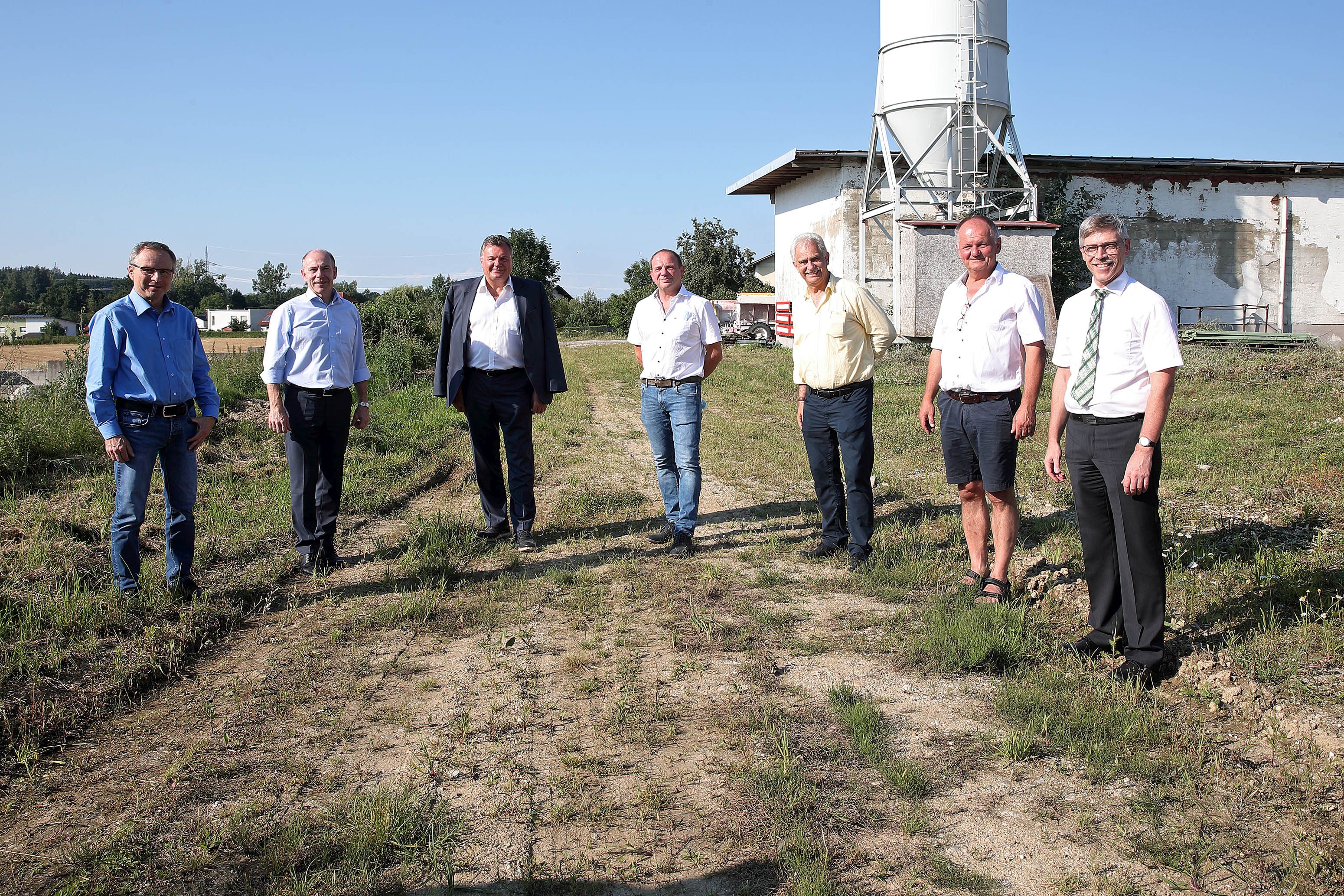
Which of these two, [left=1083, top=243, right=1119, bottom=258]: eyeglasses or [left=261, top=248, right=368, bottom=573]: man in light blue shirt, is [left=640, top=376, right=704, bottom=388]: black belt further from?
[left=1083, top=243, right=1119, bottom=258]: eyeglasses

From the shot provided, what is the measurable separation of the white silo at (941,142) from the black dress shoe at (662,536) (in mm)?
14462

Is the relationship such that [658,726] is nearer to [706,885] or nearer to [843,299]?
[706,885]

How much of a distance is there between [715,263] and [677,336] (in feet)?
157

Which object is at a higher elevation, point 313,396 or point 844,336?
point 844,336

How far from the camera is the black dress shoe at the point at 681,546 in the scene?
579 centimetres

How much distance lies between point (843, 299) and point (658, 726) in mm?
3152

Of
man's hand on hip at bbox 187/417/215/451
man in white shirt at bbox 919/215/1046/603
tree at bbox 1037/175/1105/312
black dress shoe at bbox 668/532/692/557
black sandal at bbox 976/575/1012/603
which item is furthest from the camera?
tree at bbox 1037/175/1105/312

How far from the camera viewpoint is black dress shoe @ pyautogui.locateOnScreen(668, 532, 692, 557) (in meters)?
5.79

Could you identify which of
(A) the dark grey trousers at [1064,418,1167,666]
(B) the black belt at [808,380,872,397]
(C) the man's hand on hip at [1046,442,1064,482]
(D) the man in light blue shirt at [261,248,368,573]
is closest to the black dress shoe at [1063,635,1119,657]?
(A) the dark grey trousers at [1064,418,1167,666]

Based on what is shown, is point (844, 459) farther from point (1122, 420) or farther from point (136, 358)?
point (136, 358)

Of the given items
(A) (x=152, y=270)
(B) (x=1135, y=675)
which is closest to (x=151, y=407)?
(A) (x=152, y=270)

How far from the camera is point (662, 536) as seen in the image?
612 cm

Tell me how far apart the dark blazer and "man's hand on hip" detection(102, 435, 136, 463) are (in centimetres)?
203

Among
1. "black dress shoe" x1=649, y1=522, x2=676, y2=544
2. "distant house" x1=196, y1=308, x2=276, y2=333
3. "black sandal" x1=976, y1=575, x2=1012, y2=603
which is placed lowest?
"black sandal" x1=976, y1=575, x2=1012, y2=603
